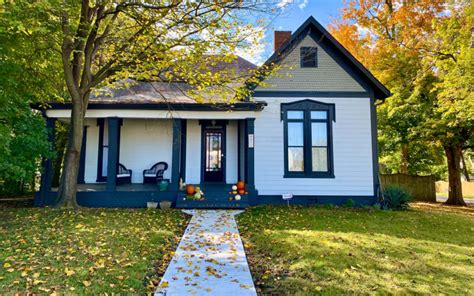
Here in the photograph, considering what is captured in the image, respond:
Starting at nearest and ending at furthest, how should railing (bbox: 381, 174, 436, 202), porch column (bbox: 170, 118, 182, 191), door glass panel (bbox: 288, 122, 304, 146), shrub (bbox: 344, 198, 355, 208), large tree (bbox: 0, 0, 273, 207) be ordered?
large tree (bbox: 0, 0, 273, 207) → porch column (bbox: 170, 118, 182, 191) → shrub (bbox: 344, 198, 355, 208) → door glass panel (bbox: 288, 122, 304, 146) → railing (bbox: 381, 174, 436, 202)

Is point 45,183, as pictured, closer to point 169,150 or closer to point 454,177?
point 169,150

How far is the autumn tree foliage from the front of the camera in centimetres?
1152

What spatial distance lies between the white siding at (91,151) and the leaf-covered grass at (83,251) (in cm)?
402

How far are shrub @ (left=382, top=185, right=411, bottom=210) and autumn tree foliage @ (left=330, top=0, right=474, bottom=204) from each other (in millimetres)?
3930

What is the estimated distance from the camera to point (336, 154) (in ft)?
34.6

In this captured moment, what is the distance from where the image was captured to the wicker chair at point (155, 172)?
11.6m

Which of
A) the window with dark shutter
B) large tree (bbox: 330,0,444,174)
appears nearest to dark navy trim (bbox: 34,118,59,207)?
the window with dark shutter

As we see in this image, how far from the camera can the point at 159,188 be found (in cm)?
1002

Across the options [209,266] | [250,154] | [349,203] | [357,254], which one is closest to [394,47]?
[349,203]


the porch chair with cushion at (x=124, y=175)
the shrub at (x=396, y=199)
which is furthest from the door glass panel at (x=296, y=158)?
the porch chair with cushion at (x=124, y=175)

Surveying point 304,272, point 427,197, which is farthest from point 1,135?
point 427,197

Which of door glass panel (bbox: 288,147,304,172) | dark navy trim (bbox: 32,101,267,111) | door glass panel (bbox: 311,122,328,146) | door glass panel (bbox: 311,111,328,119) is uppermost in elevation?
dark navy trim (bbox: 32,101,267,111)

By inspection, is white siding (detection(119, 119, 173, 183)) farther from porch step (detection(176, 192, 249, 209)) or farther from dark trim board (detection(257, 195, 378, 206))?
dark trim board (detection(257, 195, 378, 206))

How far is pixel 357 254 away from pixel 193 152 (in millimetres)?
8120
